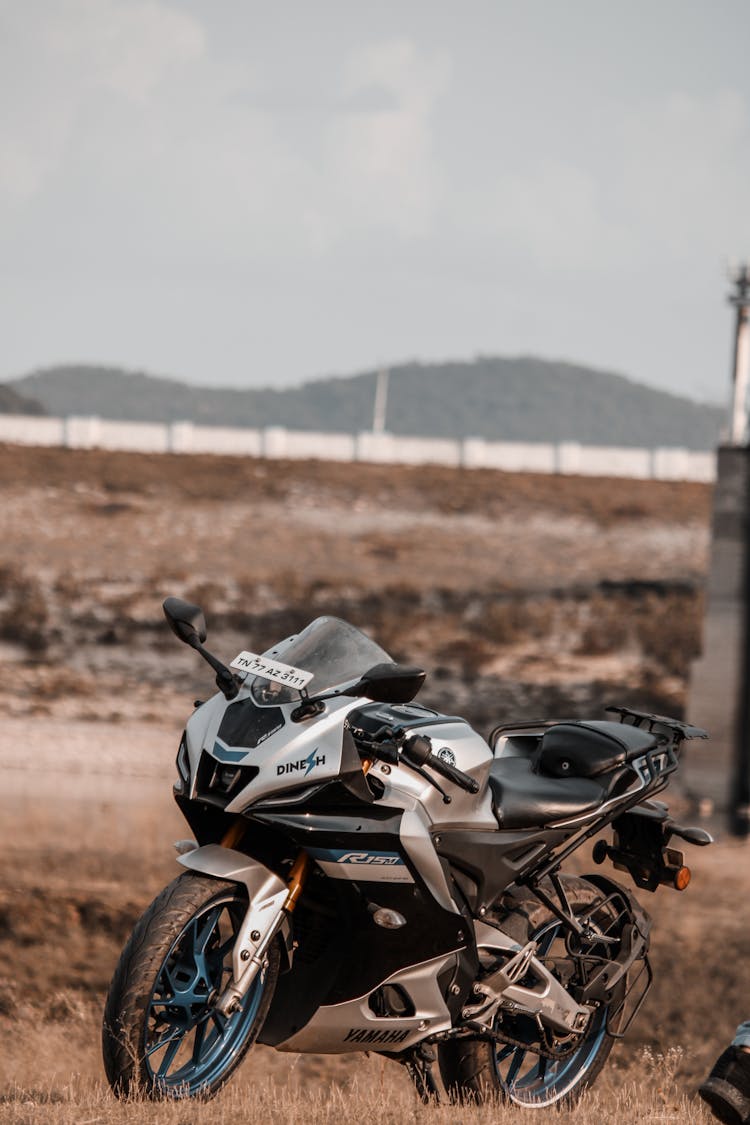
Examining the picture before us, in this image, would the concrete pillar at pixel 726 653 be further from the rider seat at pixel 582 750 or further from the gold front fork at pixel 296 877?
the gold front fork at pixel 296 877

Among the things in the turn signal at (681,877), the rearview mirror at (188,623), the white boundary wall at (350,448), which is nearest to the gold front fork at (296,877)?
the rearview mirror at (188,623)

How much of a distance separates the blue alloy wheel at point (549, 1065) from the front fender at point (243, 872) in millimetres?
1426

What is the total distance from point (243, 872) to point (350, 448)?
5465 centimetres

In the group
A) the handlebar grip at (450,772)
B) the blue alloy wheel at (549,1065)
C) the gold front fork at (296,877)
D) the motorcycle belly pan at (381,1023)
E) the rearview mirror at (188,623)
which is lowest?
the blue alloy wheel at (549,1065)

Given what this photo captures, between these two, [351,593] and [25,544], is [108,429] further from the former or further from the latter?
[351,593]

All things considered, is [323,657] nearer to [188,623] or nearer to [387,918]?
[188,623]

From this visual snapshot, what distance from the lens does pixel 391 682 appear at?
17.4 feet

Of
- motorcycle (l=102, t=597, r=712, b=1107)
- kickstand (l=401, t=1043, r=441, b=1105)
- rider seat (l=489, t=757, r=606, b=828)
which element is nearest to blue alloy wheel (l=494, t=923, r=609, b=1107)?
motorcycle (l=102, t=597, r=712, b=1107)

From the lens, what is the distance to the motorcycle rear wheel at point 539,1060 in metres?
6.27

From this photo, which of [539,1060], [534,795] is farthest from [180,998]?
[539,1060]

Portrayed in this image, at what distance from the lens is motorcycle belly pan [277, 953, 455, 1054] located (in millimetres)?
5570

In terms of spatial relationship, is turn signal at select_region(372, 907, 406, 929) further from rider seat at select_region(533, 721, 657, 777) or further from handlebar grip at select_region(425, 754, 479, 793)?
rider seat at select_region(533, 721, 657, 777)

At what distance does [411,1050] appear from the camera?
592 cm

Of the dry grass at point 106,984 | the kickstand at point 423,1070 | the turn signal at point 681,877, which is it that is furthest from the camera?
the turn signal at point 681,877
